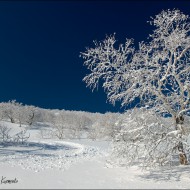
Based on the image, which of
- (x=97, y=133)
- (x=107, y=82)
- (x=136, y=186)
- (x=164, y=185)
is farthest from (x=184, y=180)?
(x=97, y=133)

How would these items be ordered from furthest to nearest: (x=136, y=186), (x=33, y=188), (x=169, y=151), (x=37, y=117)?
(x=37, y=117) → (x=169, y=151) → (x=136, y=186) → (x=33, y=188)

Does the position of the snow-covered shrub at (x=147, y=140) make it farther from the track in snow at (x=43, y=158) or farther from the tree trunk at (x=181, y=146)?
the track in snow at (x=43, y=158)

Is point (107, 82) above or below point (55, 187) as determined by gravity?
above

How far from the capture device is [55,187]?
12.4 m

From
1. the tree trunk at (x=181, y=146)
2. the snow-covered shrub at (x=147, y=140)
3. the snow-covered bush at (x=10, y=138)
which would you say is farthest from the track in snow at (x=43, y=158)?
the snow-covered bush at (x=10, y=138)

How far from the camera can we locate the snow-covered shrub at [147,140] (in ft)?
50.1

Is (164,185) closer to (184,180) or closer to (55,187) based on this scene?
(184,180)

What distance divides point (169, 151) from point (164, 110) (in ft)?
9.60

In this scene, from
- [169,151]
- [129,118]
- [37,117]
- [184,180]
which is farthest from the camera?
[37,117]

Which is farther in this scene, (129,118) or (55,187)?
(129,118)

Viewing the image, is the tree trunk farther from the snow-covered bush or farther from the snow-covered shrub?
the snow-covered bush

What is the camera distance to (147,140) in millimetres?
15508

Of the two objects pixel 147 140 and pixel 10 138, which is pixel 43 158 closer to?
A: pixel 147 140

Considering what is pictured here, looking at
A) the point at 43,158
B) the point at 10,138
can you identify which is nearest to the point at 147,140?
the point at 43,158
